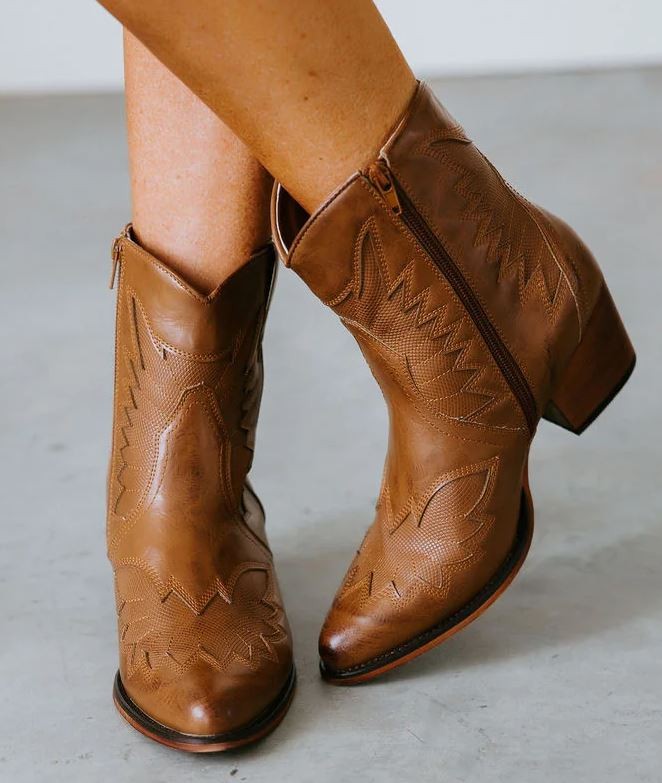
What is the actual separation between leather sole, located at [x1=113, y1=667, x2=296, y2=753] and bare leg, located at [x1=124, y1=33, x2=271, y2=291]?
1.32 ft

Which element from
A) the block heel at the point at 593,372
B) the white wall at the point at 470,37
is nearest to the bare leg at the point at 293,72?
the block heel at the point at 593,372

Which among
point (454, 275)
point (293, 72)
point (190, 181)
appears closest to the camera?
point (293, 72)

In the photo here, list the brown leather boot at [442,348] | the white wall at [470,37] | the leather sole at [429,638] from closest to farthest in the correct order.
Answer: the brown leather boot at [442,348], the leather sole at [429,638], the white wall at [470,37]

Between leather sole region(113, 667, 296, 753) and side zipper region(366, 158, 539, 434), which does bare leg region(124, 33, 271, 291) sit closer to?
side zipper region(366, 158, 539, 434)

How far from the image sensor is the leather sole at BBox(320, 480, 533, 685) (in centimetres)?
110

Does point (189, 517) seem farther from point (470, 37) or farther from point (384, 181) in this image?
point (470, 37)

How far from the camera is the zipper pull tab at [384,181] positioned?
0.95 meters

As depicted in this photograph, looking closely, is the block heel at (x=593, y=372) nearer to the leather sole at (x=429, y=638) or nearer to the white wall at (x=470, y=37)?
the leather sole at (x=429, y=638)

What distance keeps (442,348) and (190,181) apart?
30 cm

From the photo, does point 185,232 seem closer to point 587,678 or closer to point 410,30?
point 587,678

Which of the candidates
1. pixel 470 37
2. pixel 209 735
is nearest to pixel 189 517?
pixel 209 735

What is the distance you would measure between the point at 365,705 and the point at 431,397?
0.30 m

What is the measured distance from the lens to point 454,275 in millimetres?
1019

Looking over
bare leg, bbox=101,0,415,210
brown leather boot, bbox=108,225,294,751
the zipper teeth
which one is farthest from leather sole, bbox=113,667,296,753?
bare leg, bbox=101,0,415,210
